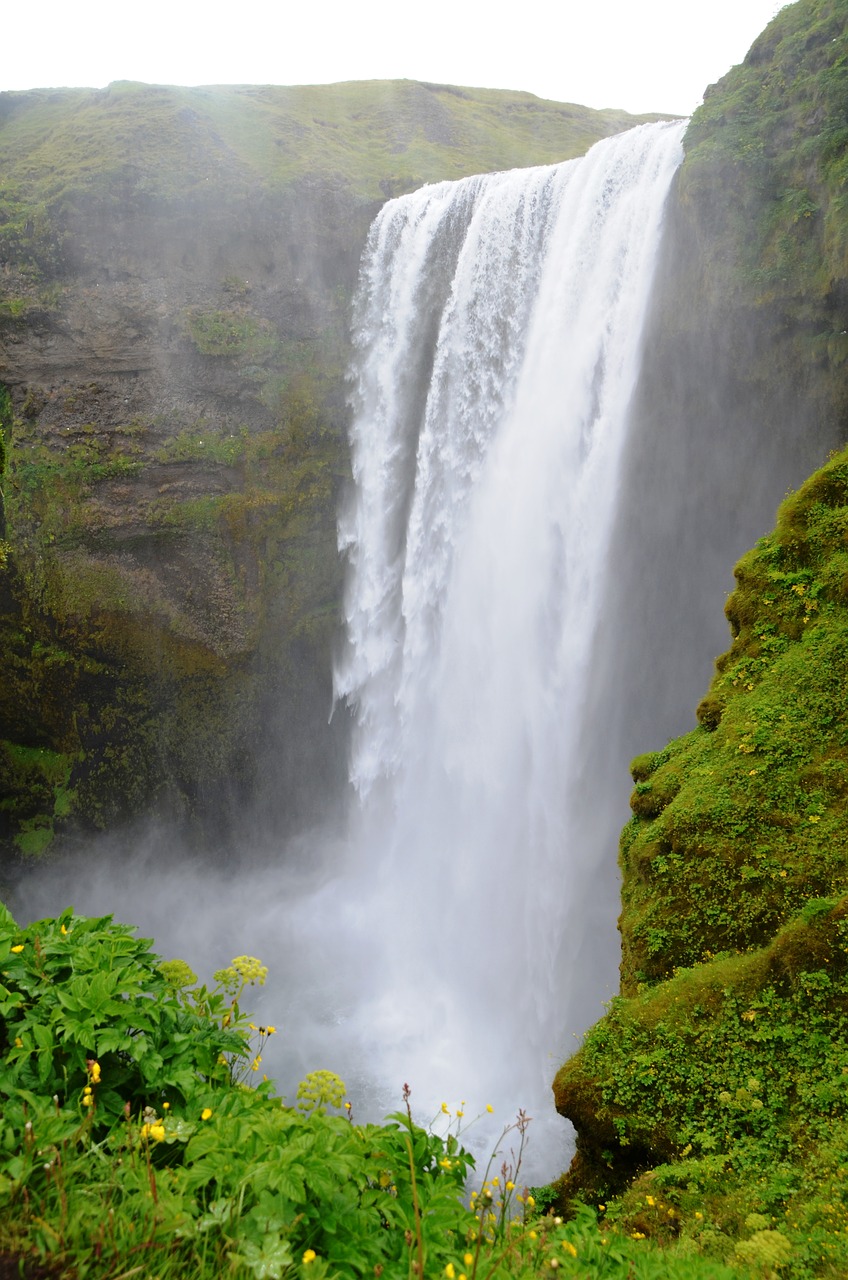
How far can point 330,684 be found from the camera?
1791cm

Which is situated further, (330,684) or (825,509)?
(330,684)

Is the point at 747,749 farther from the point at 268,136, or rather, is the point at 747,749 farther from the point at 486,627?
the point at 268,136

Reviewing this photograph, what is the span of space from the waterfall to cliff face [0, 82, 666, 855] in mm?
1672

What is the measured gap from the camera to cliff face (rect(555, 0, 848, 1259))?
4258 mm

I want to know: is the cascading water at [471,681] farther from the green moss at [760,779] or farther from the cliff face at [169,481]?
the green moss at [760,779]

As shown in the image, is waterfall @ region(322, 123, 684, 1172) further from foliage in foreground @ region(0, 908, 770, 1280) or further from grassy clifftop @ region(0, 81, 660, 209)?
foliage in foreground @ region(0, 908, 770, 1280)

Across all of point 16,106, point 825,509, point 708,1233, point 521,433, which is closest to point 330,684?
point 521,433

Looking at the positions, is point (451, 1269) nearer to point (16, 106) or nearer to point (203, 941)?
point (203, 941)

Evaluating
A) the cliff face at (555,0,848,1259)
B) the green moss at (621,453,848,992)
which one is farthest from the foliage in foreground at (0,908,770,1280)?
the green moss at (621,453,848,992)

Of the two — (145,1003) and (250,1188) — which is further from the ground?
(145,1003)

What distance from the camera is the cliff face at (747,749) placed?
4.26 metres

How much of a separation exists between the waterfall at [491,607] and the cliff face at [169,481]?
65.8 inches

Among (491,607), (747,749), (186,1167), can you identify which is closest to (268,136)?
(491,607)

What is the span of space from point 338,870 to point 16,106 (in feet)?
79.8
